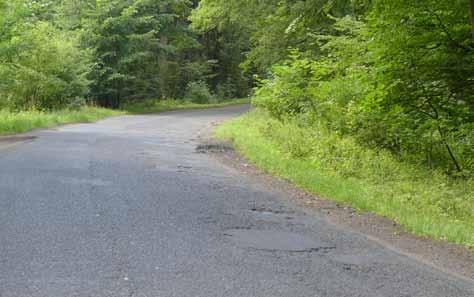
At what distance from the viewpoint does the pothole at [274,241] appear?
6.52 meters

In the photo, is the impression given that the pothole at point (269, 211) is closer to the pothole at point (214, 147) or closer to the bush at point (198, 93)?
the pothole at point (214, 147)

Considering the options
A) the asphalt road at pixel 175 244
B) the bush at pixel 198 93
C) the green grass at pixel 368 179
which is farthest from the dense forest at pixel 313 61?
the asphalt road at pixel 175 244

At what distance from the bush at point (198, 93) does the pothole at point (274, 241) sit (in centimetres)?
3825

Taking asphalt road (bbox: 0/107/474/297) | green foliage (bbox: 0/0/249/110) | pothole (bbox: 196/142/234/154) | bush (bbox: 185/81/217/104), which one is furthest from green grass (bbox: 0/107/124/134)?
bush (bbox: 185/81/217/104)

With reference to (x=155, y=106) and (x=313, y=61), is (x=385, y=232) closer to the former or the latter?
(x=313, y=61)

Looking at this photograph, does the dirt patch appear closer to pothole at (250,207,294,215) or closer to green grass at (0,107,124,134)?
pothole at (250,207,294,215)

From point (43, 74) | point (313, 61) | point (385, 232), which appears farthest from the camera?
point (43, 74)

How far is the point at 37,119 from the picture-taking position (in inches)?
819

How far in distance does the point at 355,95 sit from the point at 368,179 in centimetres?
399

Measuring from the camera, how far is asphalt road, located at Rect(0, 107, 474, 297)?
5.12 meters

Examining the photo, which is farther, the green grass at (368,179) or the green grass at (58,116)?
the green grass at (58,116)

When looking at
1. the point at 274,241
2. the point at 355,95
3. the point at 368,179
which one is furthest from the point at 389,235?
the point at 355,95

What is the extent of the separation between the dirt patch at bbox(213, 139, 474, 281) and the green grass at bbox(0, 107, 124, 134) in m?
11.1

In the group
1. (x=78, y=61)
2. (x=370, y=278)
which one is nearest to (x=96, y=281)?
(x=370, y=278)
